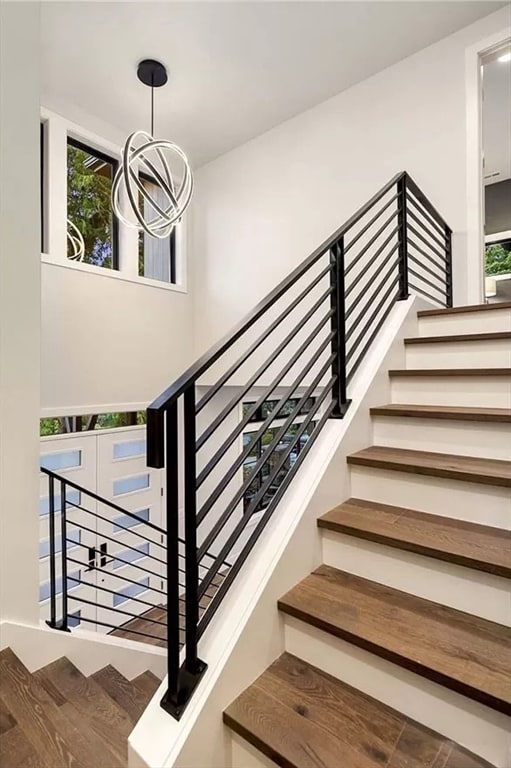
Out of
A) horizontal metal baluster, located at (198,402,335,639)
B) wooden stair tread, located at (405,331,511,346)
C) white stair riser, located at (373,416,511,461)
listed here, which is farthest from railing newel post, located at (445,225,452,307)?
horizontal metal baluster, located at (198,402,335,639)

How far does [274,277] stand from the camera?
434cm

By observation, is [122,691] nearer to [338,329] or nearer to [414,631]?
[414,631]

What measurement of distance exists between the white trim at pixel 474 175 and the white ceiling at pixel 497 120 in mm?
234

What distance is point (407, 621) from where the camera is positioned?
1260 millimetres

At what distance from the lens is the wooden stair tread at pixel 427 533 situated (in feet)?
4.16

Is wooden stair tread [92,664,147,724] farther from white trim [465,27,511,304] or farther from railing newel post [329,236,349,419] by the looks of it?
white trim [465,27,511,304]

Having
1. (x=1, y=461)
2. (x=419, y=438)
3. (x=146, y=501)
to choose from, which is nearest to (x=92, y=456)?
(x=146, y=501)

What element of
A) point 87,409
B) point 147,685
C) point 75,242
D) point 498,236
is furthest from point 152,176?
point 498,236

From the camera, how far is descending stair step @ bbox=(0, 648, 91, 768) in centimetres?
126

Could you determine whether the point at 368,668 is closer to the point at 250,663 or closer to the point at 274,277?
the point at 250,663

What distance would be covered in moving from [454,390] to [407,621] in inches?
47.6

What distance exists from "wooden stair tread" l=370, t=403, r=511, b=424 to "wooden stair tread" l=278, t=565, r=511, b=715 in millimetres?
792

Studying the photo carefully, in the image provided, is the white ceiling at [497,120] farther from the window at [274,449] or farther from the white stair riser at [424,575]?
the white stair riser at [424,575]

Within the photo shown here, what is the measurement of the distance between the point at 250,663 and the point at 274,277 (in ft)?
12.0
